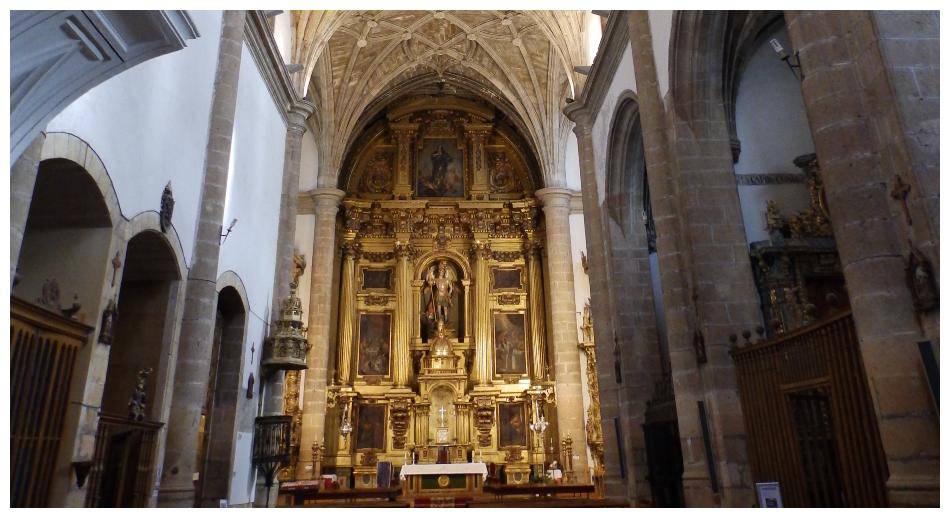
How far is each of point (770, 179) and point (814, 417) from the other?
12.7 ft

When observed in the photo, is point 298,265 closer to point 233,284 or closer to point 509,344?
point 509,344

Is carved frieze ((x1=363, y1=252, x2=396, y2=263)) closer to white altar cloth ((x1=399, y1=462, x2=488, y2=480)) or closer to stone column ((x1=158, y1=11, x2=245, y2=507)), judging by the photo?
white altar cloth ((x1=399, y1=462, x2=488, y2=480))

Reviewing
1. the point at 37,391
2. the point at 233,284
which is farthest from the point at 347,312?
the point at 37,391

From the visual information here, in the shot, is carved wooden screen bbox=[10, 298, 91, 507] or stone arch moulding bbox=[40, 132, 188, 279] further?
carved wooden screen bbox=[10, 298, 91, 507]

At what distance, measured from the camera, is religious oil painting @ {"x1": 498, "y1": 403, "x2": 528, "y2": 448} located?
18703mm

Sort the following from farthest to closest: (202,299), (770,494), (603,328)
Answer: (603,328) → (202,299) → (770,494)

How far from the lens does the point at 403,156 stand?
72.1 feet

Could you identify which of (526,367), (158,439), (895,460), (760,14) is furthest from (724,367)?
(526,367)

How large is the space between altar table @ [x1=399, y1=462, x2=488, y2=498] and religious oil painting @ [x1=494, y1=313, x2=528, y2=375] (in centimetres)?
406

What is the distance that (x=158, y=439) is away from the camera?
7.70 m

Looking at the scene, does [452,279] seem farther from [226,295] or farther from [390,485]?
[226,295]

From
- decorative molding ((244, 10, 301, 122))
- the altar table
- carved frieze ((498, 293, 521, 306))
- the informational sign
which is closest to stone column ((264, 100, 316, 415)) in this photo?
decorative molding ((244, 10, 301, 122))

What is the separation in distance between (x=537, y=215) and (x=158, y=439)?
15.4 m

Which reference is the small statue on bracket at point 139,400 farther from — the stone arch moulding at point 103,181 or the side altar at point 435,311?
the side altar at point 435,311
